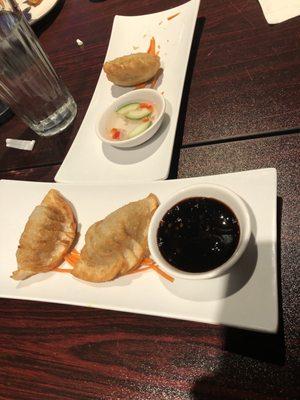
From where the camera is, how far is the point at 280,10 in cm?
185

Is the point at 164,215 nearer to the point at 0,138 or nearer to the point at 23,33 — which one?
the point at 23,33

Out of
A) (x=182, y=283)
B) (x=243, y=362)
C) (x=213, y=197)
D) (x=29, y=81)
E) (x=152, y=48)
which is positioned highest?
(x=29, y=81)

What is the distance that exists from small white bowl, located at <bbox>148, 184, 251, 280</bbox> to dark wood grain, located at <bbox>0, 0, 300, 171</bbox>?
0.43 meters

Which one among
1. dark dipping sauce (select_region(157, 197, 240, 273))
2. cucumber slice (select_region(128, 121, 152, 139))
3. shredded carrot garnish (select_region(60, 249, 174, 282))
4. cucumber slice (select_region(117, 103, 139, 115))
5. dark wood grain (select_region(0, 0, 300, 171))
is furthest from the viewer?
cucumber slice (select_region(117, 103, 139, 115))

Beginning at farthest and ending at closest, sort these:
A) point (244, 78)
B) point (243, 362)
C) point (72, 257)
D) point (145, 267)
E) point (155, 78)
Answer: point (155, 78), point (244, 78), point (72, 257), point (145, 267), point (243, 362)

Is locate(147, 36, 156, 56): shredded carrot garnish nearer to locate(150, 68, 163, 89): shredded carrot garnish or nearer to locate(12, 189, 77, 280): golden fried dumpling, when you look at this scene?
locate(150, 68, 163, 89): shredded carrot garnish

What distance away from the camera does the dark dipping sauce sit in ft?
3.82

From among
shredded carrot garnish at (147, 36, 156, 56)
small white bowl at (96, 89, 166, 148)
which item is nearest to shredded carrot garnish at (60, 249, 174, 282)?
small white bowl at (96, 89, 166, 148)

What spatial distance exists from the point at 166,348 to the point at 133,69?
4.75 feet

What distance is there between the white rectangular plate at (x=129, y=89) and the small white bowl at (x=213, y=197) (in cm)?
26

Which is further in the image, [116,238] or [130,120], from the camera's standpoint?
[130,120]

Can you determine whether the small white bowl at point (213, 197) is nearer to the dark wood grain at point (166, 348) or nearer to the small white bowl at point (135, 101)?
the dark wood grain at point (166, 348)

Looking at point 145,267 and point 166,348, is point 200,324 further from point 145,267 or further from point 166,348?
point 145,267

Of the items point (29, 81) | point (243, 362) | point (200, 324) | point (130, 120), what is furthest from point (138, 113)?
point (243, 362)
